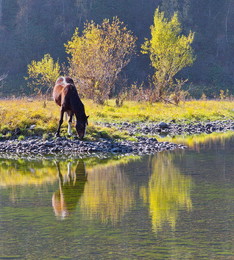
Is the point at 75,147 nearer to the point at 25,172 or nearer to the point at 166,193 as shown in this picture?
the point at 25,172

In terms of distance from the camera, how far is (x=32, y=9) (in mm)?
88312

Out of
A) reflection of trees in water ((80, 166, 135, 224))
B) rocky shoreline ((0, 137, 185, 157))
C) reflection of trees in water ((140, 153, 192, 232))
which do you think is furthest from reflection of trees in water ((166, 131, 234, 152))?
reflection of trees in water ((80, 166, 135, 224))

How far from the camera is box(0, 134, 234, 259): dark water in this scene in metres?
9.18

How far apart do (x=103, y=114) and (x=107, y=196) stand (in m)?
20.7

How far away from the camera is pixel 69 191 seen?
14125 millimetres

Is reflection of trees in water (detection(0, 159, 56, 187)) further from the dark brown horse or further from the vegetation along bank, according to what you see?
the dark brown horse

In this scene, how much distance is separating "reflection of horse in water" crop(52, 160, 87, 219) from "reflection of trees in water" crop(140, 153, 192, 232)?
5.00 ft

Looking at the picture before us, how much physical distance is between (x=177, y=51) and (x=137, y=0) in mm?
48034

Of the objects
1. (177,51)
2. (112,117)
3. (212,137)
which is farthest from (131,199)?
(177,51)

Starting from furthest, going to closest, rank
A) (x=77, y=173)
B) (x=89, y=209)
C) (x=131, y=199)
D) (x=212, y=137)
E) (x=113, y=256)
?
(x=212, y=137), (x=77, y=173), (x=131, y=199), (x=89, y=209), (x=113, y=256)

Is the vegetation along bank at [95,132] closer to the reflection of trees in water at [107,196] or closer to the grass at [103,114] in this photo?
the grass at [103,114]

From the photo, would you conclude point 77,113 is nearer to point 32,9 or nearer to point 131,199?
point 131,199

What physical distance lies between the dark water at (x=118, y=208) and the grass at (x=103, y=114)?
4.39 m

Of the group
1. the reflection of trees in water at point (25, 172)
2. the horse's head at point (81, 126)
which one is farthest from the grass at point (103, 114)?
the reflection of trees in water at point (25, 172)
